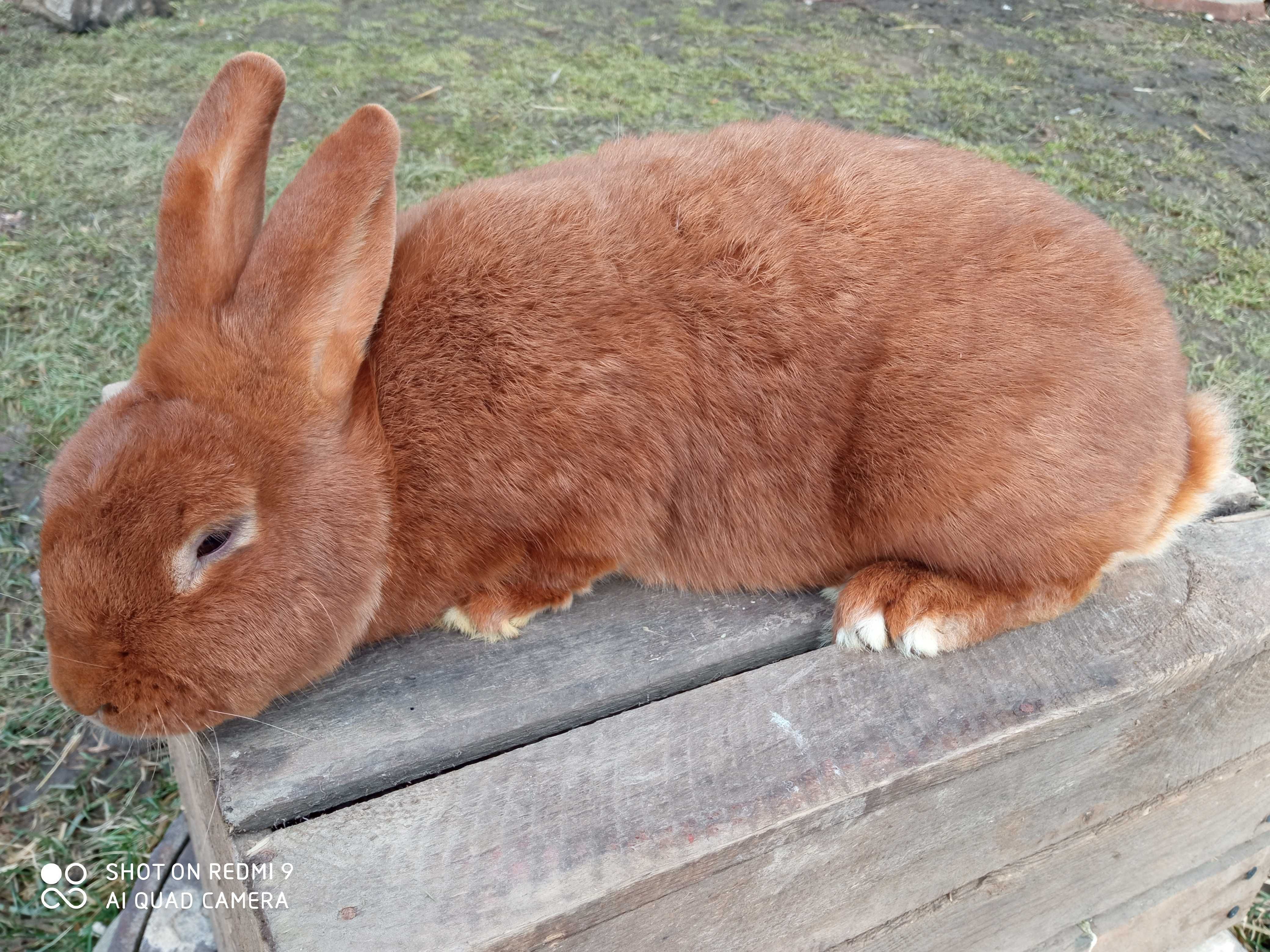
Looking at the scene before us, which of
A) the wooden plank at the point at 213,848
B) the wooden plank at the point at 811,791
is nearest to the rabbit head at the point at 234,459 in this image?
the wooden plank at the point at 213,848

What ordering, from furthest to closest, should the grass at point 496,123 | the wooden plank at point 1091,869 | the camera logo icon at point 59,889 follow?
the grass at point 496,123
the camera logo icon at point 59,889
the wooden plank at point 1091,869

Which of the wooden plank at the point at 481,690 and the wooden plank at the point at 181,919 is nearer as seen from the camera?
the wooden plank at the point at 481,690

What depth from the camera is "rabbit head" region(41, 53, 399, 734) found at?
55.4 inches

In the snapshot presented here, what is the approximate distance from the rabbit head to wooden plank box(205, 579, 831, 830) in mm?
90

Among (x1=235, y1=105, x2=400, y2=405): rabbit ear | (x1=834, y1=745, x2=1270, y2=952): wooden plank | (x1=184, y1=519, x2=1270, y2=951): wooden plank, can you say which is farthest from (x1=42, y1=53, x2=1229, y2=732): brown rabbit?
(x1=834, y1=745, x2=1270, y2=952): wooden plank

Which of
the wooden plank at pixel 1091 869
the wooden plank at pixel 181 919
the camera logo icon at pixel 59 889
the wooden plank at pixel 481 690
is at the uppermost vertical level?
the wooden plank at pixel 481 690

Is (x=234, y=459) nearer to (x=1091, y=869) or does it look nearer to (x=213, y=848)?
(x=213, y=848)

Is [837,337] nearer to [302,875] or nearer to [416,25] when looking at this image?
[302,875]

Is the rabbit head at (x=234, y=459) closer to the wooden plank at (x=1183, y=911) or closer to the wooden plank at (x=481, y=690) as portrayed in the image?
the wooden plank at (x=481, y=690)

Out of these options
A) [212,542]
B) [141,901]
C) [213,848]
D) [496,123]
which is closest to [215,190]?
[212,542]

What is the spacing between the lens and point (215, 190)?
5.14 ft

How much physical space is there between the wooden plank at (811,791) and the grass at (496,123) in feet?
4.31

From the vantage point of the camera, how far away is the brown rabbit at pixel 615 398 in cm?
149

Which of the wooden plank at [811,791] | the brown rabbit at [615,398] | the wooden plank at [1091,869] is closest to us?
the wooden plank at [811,791]
